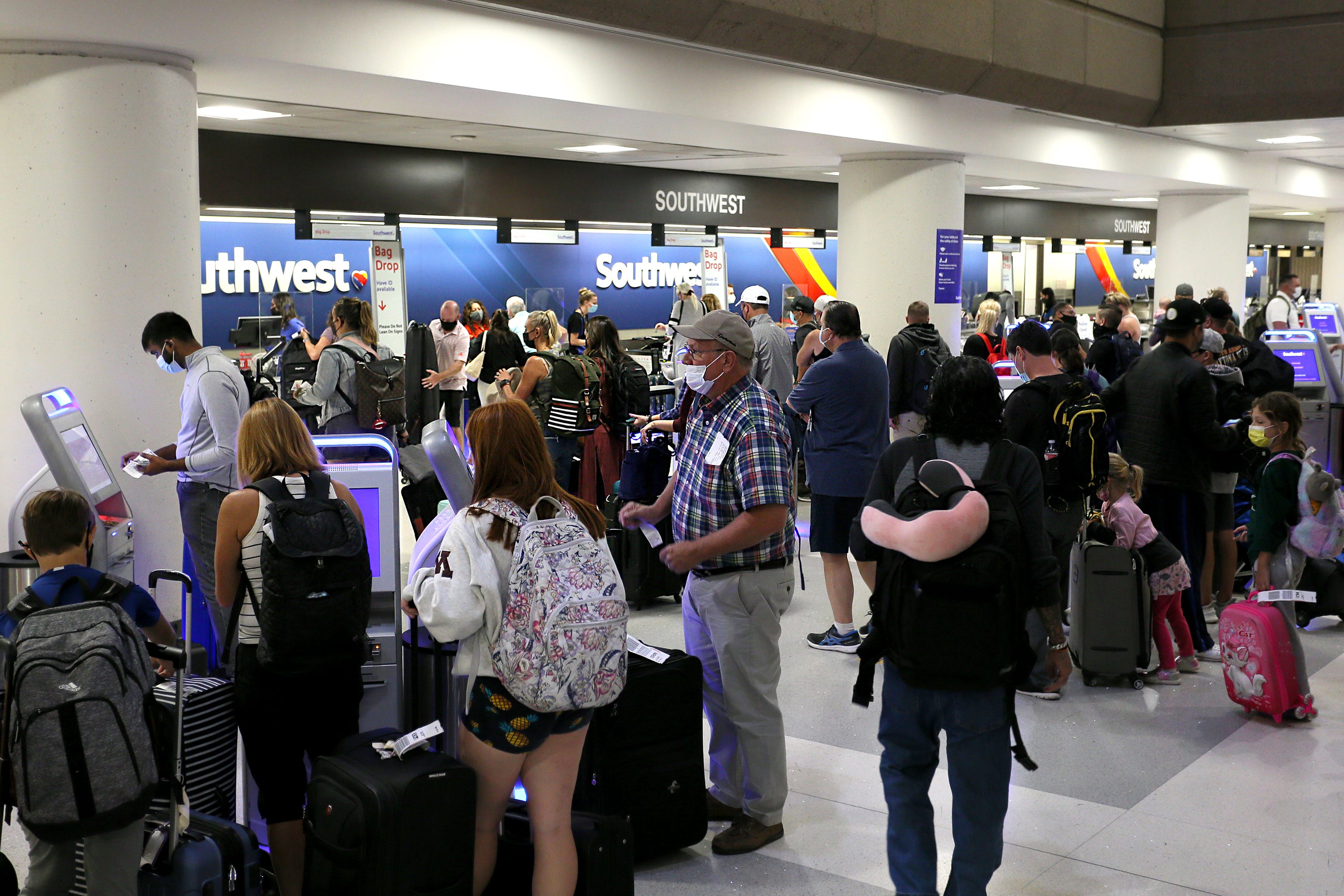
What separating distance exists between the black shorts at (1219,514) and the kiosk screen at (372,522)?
409 cm

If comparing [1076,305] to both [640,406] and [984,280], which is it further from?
[640,406]

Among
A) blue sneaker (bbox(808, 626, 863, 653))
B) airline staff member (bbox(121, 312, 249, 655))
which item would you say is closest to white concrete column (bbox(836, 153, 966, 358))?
blue sneaker (bbox(808, 626, 863, 653))

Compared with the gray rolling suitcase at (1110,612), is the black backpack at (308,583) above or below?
above

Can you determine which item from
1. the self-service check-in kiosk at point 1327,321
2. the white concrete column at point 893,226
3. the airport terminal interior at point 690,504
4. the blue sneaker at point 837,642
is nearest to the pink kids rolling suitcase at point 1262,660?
the airport terminal interior at point 690,504

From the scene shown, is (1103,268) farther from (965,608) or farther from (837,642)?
(965,608)

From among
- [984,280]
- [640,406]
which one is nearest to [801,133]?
[640,406]

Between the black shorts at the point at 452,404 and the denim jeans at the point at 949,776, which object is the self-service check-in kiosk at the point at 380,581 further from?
the black shorts at the point at 452,404

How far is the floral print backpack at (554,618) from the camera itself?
107 inches

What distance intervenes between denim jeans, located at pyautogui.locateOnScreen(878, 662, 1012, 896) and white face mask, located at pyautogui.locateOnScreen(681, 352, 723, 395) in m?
1.00

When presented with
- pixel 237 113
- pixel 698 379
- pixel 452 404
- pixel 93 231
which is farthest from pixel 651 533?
pixel 452 404

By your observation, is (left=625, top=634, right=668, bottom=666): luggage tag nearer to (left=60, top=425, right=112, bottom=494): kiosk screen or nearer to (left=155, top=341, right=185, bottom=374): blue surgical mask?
(left=60, top=425, right=112, bottom=494): kiosk screen

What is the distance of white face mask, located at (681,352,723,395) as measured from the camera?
355 centimetres

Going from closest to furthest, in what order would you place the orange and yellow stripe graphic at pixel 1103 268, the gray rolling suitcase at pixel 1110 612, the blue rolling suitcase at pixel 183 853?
the blue rolling suitcase at pixel 183 853, the gray rolling suitcase at pixel 1110 612, the orange and yellow stripe graphic at pixel 1103 268

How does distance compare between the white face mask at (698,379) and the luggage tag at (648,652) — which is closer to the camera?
the luggage tag at (648,652)
